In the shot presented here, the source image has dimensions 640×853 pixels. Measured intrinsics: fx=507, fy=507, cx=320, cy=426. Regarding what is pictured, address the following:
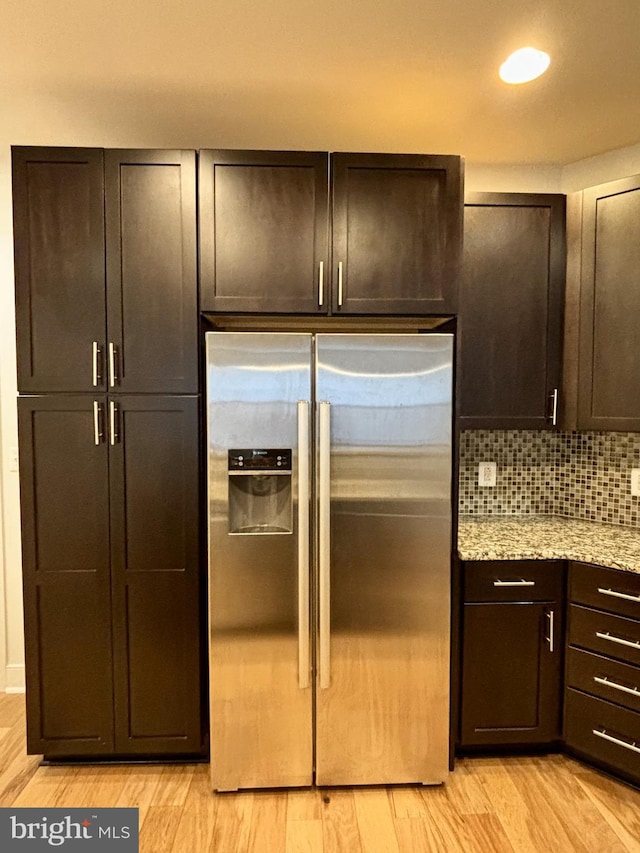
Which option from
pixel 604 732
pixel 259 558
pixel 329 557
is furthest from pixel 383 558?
pixel 604 732

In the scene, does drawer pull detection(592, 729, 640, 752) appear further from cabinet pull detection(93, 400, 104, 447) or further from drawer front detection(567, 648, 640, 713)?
cabinet pull detection(93, 400, 104, 447)

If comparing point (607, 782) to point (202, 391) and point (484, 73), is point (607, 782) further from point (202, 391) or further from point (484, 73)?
point (484, 73)

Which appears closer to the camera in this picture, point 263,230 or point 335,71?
point 335,71

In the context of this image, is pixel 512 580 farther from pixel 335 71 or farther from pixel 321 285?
pixel 335 71

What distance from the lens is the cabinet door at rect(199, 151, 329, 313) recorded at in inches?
76.5

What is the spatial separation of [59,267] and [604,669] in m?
2.64

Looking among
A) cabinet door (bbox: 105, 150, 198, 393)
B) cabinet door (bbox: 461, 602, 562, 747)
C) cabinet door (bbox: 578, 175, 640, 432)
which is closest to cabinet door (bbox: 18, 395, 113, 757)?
cabinet door (bbox: 105, 150, 198, 393)

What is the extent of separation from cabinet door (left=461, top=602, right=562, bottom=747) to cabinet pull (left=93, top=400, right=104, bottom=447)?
1.61 metres

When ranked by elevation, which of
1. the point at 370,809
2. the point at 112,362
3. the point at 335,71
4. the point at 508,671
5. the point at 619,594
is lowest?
the point at 370,809

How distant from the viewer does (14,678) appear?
2604mm

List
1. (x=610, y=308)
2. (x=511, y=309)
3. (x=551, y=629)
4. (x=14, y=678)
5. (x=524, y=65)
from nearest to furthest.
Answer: (x=524, y=65)
(x=551, y=629)
(x=610, y=308)
(x=511, y=309)
(x=14, y=678)

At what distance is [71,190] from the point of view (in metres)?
1.93

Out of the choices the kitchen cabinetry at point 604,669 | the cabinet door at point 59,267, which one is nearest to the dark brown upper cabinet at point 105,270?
the cabinet door at point 59,267

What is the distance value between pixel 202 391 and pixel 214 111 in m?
1.17
